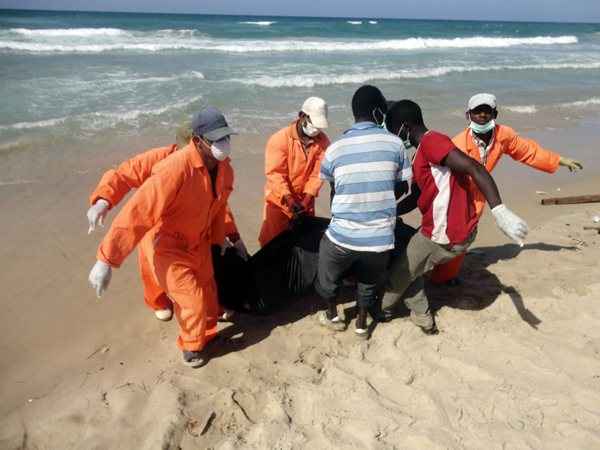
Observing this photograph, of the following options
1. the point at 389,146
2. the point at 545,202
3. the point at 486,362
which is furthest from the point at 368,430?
the point at 545,202

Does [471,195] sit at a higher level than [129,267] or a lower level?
higher

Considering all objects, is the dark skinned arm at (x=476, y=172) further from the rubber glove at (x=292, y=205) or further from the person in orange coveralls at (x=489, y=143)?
the rubber glove at (x=292, y=205)

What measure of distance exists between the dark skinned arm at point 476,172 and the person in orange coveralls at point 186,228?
134cm

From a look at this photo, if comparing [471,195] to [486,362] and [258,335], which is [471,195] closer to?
[486,362]

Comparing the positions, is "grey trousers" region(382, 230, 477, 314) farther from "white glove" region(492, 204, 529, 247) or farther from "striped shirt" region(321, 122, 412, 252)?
"white glove" region(492, 204, 529, 247)

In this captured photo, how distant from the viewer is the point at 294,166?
4.10 metres

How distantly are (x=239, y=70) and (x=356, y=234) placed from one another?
43.7 feet

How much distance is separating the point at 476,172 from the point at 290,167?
161 cm

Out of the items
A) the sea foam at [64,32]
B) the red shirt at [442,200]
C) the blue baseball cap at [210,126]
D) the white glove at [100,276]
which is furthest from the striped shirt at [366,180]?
the sea foam at [64,32]

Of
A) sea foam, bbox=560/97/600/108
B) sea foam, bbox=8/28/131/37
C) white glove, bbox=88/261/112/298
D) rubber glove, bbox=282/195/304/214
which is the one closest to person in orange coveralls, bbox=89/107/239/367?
white glove, bbox=88/261/112/298

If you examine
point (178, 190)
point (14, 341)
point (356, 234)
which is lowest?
point (14, 341)

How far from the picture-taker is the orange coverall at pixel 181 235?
113 inches

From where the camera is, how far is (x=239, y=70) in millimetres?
15352

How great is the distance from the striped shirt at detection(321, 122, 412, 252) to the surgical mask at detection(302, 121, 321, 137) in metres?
0.89
